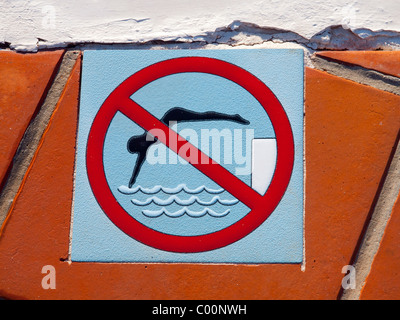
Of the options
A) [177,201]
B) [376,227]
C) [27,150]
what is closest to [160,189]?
[177,201]

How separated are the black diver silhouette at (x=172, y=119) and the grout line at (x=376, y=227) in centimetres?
35

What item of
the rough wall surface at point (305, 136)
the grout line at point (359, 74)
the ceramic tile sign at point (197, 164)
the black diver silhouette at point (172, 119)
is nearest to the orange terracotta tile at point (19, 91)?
the rough wall surface at point (305, 136)

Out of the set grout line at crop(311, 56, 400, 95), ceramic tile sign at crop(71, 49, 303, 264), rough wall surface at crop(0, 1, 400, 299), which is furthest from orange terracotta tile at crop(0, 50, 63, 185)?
grout line at crop(311, 56, 400, 95)

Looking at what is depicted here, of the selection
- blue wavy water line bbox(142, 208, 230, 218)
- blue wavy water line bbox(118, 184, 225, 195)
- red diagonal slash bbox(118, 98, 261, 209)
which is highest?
red diagonal slash bbox(118, 98, 261, 209)

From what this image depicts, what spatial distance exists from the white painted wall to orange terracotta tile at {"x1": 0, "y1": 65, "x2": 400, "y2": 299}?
0.48ft

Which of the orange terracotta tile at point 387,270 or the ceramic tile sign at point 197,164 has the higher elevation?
the ceramic tile sign at point 197,164

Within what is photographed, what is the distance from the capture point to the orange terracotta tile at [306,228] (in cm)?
83

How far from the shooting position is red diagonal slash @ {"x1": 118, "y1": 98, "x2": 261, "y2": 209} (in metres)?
0.82

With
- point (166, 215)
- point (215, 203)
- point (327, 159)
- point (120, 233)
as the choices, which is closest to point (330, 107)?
point (327, 159)

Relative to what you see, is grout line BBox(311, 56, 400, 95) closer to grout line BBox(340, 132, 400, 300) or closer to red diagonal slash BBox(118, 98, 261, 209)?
grout line BBox(340, 132, 400, 300)

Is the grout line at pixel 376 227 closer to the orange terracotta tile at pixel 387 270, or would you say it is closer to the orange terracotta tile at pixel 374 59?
the orange terracotta tile at pixel 387 270

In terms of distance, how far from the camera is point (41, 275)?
0.84m

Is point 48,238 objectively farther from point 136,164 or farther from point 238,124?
point 238,124
